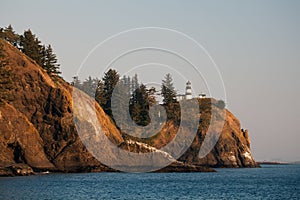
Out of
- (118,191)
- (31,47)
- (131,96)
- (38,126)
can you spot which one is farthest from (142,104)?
(118,191)

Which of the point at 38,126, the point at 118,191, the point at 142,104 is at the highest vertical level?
the point at 142,104

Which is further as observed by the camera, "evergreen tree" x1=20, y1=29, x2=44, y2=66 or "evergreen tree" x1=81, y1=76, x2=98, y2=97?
"evergreen tree" x1=81, y1=76, x2=98, y2=97

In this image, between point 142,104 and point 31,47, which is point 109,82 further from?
point 31,47

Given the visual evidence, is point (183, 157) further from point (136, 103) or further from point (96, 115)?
point (96, 115)

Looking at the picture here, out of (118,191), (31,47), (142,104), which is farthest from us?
(142,104)

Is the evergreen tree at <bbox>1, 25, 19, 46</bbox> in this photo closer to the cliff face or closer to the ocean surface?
the cliff face

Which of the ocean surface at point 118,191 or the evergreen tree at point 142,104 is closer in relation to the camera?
the ocean surface at point 118,191

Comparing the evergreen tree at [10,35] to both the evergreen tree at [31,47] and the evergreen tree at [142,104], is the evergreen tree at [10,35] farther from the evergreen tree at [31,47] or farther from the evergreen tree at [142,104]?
the evergreen tree at [142,104]

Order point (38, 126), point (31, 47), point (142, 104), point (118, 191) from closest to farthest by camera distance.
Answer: point (118, 191), point (38, 126), point (31, 47), point (142, 104)

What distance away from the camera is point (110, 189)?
74750mm

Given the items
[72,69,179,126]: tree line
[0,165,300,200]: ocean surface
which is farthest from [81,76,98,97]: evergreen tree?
[0,165,300,200]: ocean surface

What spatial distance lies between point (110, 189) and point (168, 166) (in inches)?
1938

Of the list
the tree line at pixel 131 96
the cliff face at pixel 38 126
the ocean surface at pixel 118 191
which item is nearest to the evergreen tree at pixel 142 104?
the tree line at pixel 131 96

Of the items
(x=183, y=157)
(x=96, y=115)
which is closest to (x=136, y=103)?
(x=183, y=157)
